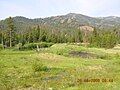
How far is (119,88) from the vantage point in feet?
72.8

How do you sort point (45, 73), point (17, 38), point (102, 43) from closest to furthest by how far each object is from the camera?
1. point (45, 73)
2. point (102, 43)
3. point (17, 38)

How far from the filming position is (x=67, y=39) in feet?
593

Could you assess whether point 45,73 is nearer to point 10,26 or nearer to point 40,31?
point 10,26

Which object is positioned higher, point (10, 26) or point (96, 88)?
point (10, 26)

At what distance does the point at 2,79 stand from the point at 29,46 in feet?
341

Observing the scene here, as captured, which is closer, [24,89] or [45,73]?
[24,89]


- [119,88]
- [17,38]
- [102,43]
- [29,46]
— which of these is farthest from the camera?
[17,38]

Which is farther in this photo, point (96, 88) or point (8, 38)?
point (8, 38)

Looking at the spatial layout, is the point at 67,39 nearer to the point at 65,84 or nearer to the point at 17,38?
the point at 17,38

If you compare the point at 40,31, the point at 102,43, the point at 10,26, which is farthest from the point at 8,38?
the point at 102,43

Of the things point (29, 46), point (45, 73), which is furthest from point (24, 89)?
point (29, 46)

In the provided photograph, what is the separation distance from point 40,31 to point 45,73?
122 meters

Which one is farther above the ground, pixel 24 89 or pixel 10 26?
pixel 10 26

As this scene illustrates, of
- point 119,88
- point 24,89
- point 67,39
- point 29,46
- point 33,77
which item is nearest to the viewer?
point 119,88
